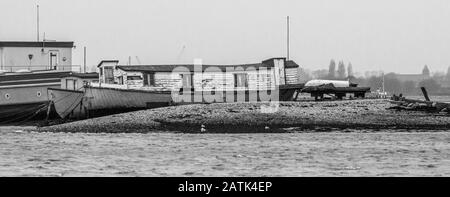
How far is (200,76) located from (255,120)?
1183 cm

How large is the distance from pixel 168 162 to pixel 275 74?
28.2 m

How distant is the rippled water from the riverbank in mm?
2447

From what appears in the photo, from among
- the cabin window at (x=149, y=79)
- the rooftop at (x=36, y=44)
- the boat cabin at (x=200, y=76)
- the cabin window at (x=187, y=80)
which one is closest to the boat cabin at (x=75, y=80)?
the boat cabin at (x=200, y=76)

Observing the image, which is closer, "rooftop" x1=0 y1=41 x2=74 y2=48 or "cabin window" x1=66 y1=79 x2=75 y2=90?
"cabin window" x1=66 y1=79 x2=75 y2=90

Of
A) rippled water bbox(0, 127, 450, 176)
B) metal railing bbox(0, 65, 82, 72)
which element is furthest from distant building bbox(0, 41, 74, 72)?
rippled water bbox(0, 127, 450, 176)

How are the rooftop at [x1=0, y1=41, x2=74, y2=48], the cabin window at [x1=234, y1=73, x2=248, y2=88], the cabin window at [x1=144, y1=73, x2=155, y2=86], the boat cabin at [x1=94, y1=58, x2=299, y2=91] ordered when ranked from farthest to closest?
the cabin window at [x1=234, y1=73, x2=248, y2=88] < the rooftop at [x1=0, y1=41, x2=74, y2=48] < the cabin window at [x1=144, y1=73, x2=155, y2=86] < the boat cabin at [x1=94, y1=58, x2=299, y2=91]

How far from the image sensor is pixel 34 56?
46469 millimetres

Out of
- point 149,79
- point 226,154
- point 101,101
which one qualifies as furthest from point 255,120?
point 226,154

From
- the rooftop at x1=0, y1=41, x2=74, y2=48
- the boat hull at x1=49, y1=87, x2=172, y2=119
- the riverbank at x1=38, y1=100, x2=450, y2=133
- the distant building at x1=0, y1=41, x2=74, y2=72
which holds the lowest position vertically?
the riverbank at x1=38, y1=100, x2=450, y2=133

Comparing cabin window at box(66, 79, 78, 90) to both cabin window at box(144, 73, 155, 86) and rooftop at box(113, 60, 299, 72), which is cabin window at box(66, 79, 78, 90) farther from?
cabin window at box(144, 73, 155, 86)

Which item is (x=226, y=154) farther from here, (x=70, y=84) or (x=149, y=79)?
(x=70, y=84)

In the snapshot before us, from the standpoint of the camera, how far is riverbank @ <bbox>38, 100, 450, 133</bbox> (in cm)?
3259
